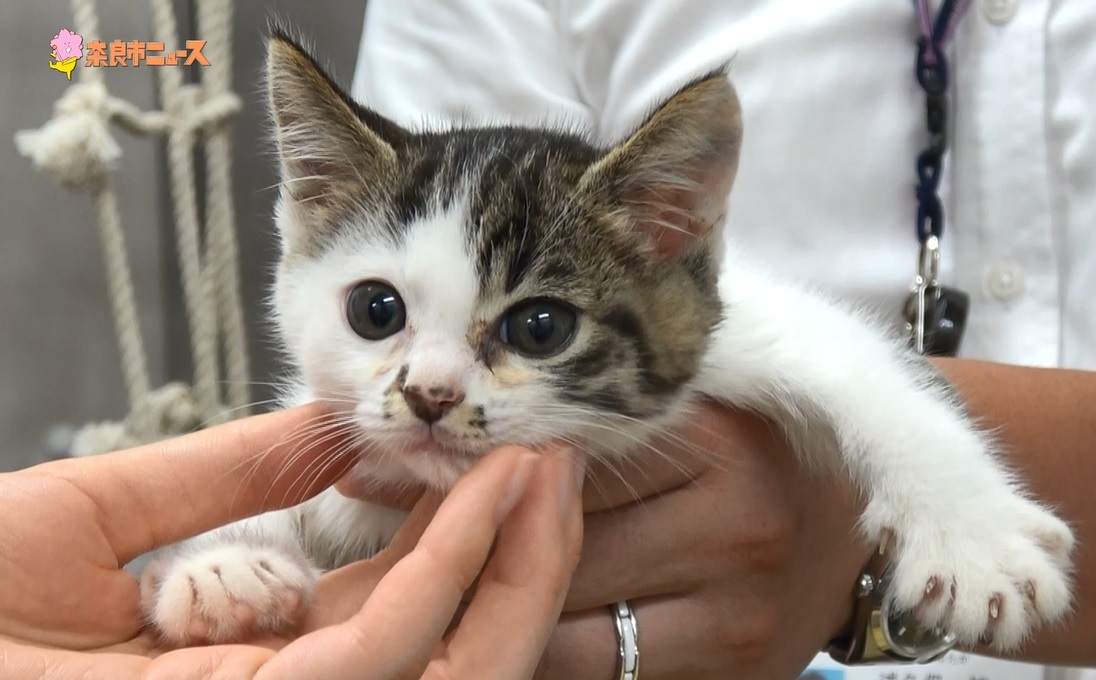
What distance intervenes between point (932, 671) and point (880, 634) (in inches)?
14.0

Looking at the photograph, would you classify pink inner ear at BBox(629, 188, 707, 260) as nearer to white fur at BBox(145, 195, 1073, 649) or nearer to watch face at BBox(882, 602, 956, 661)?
white fur at BBox(145, 195, 1073, 649)

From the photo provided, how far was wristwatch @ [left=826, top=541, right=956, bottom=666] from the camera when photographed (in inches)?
38.2

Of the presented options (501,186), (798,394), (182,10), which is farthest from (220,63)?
(798,394)

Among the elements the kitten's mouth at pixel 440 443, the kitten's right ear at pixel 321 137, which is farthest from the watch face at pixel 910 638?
the kitten's right ear at pixel 321 137

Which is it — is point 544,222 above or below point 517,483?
above

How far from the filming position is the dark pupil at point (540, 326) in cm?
83

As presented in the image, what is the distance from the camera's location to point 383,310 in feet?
2.81

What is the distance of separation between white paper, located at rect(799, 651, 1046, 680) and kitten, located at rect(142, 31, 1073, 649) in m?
0.44

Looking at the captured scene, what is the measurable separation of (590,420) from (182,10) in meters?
1.57

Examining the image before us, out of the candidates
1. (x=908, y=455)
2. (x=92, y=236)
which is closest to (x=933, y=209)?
(x=908, y=455)

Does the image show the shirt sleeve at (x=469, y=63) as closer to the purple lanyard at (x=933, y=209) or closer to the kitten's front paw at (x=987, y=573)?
the purple lanyard at (x=933, y=209)

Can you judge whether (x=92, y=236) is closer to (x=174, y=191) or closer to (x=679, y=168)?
(x=174, y=191)

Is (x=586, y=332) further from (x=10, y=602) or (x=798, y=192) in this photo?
(x=798, y=192)

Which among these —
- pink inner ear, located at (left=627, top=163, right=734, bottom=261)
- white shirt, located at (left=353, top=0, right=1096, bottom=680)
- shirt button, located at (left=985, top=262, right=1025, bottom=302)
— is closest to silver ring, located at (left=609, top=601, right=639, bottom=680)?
pink inner ear, located at (left=627, top=163, right=734, bottom=261)
